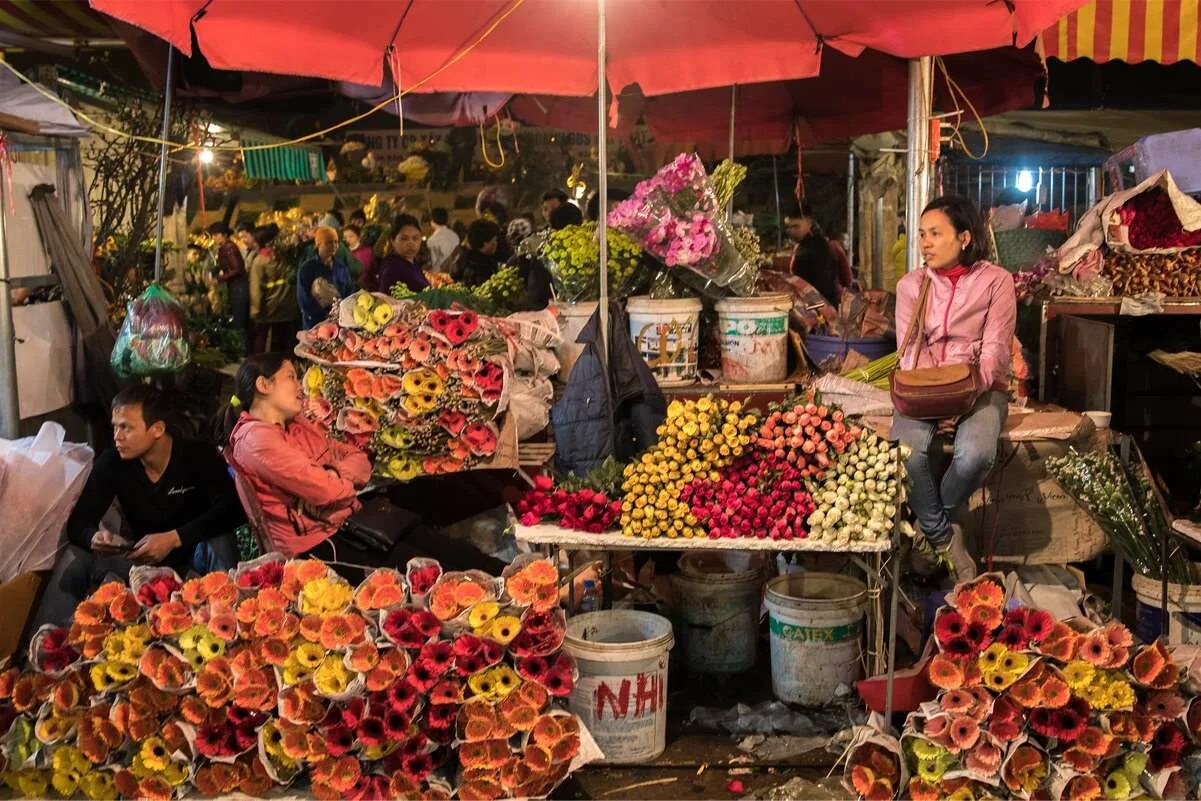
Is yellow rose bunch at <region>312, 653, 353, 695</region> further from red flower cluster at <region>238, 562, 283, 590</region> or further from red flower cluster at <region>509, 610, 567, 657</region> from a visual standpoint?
red flower cluster at <region>509, 610, 567, 657</region>

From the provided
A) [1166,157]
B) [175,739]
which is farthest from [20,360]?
[1166,157]

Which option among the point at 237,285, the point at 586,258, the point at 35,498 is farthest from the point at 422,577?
the point at 237,285

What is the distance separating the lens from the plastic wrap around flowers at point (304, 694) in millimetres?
3852

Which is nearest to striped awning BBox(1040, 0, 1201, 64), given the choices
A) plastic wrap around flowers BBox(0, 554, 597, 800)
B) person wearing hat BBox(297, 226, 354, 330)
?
plastic wrap around flowers BBox(0, 554, 597, 800)

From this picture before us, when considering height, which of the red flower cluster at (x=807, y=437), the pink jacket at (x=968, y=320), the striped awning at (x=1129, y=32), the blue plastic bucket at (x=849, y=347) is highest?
the striped awning at (x=1129, y=32)

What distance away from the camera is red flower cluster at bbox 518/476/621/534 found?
4.37 meters

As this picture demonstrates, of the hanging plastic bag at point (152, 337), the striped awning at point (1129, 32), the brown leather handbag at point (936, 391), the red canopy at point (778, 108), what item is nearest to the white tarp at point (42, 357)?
the hanging plastic bag at point (152, 337)

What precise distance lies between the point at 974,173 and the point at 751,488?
30.2 feet

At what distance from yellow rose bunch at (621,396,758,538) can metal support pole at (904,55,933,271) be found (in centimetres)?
183

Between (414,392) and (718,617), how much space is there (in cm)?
163

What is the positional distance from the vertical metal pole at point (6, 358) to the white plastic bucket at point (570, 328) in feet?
8.33

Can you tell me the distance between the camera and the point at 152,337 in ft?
19.2

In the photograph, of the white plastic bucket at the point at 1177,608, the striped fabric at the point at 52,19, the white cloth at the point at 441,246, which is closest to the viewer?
the white plastic bucket at the point at 1177,608

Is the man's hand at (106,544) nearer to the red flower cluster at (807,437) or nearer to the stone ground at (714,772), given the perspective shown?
the stone ground at (714,772)
